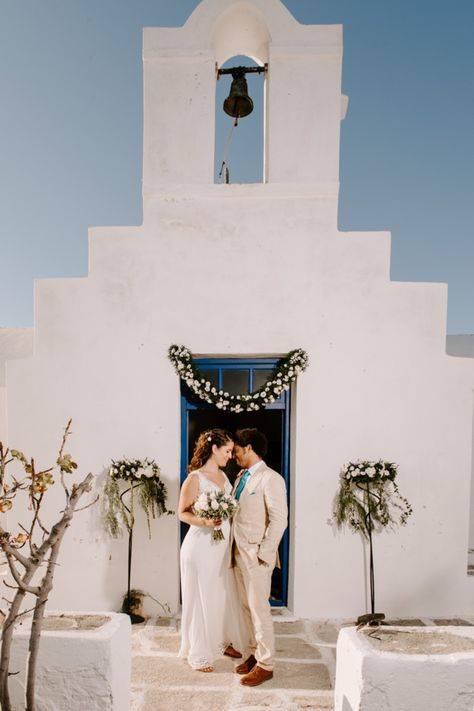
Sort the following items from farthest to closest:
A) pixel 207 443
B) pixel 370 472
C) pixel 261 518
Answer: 1. pixel 370 472
2. pixel 207 443
3. pixel 261 518

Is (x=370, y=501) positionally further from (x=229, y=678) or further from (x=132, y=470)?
(x=132, y=470)

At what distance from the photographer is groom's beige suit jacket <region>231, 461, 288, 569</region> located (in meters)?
3.85

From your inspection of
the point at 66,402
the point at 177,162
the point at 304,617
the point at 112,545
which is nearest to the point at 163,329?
the point at 66,402

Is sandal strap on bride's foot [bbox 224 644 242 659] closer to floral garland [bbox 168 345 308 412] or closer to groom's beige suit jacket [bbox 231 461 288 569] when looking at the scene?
groom's beige suit jacket [bbox 231 461 288 569]

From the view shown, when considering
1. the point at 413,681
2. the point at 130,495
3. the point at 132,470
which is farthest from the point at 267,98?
the point at 413,681

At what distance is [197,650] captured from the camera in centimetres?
396

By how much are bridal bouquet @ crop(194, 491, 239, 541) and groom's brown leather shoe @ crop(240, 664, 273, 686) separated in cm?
132

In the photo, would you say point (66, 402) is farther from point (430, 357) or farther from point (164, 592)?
point (430, 357)

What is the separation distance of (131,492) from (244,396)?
1758 mm

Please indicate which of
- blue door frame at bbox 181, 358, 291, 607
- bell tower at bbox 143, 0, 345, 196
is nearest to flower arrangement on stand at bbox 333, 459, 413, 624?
blue door frame at bbox 181, 358, 291, 607

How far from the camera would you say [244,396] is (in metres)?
5.06

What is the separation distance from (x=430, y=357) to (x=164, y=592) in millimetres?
4338

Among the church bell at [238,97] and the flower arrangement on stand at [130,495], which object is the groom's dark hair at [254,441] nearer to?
the flower arrangement on stand at [130,495]

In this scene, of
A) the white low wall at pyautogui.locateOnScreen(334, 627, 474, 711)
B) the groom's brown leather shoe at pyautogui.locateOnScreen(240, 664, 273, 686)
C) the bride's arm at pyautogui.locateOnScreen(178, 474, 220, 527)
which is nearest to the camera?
the white low wall at pyautogui.locateOnScreen(334, 627, 474, 711)
